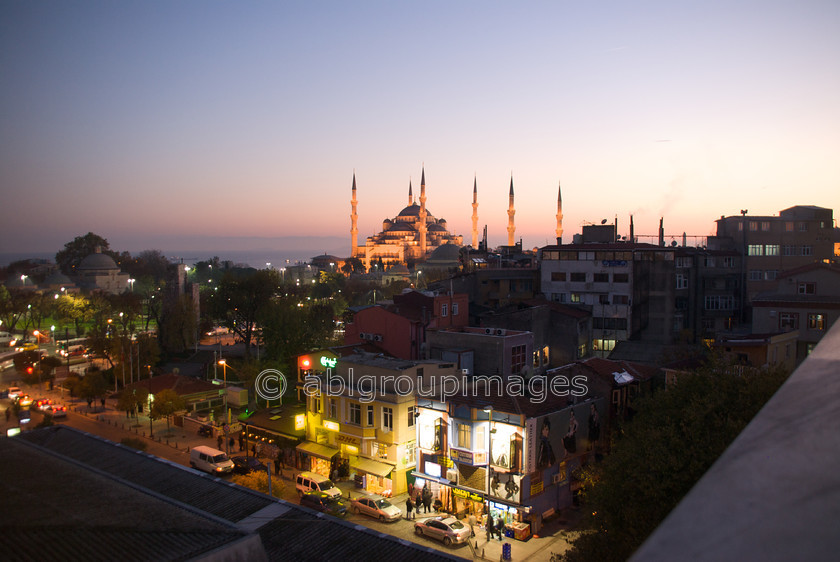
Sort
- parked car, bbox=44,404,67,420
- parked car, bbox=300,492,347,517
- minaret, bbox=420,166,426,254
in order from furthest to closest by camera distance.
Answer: minaret, bbox=420,166,426,254 → parked car, bbox=44,404,67,420 → parked car, bbox=300,492,347,517

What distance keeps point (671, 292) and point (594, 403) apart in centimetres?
1682

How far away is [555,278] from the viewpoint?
33.1 meters

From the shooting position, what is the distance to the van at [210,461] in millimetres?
18188

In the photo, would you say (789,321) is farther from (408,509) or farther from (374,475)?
(374,475)

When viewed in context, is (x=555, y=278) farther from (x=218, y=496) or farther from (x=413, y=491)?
(x=218, y=496)

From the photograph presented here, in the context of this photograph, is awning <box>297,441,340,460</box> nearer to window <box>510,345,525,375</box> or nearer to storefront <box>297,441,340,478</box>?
storefront <box>297,441,340,478</box>

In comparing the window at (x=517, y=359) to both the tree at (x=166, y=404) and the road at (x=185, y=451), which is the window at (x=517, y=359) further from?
the tree at (x=166, y=404)

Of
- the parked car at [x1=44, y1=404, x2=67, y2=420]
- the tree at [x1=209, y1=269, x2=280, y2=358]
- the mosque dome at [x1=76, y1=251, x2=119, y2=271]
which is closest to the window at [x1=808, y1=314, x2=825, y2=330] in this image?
the tree at [x1=209, y1=269, x2=280, y2=358]

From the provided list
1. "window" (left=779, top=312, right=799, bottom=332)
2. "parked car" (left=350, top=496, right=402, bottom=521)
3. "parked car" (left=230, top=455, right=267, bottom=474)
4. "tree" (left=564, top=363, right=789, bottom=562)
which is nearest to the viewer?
"tree" (left=564, top=363, right=789, bottom=562)

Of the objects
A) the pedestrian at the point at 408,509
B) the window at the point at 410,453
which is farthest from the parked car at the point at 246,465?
the pedestrian at the point at 408,509

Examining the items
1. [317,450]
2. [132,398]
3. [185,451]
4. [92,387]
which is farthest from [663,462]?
[92,387]

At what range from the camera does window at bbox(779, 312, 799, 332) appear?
72.3 ft

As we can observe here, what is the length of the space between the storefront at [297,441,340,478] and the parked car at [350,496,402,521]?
2757 mm

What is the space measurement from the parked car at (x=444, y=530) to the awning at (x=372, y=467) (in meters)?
2.56
